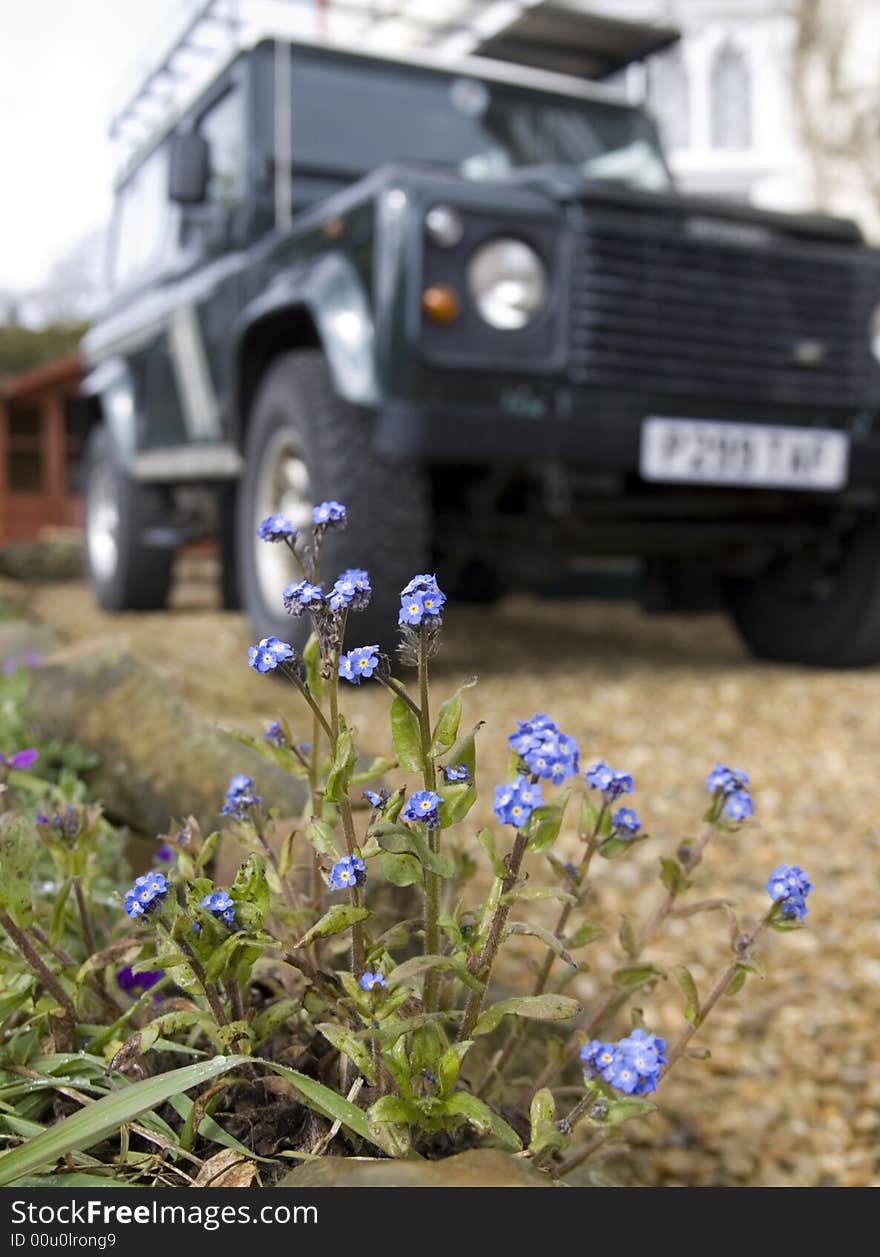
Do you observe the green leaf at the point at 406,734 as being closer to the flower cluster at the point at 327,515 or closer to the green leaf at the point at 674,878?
the flower cluster at the point at 327,515

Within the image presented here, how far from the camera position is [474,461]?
109 inches

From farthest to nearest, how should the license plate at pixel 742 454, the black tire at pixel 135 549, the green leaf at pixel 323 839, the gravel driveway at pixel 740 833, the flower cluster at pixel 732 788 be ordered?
1. the black tire at pixel 135 549
2. the license plate at pixel 742 454
3. the gravel driveway at pixel 740 833
4. the flower cluster at pixel 732 788
5. the green leaf at pixel 323 839

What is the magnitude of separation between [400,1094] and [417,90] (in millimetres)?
3399

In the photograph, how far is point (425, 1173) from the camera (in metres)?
0.72

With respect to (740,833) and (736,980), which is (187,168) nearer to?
(740,833)

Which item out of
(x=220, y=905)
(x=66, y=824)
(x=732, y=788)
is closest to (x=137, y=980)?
(x=66, y=824)

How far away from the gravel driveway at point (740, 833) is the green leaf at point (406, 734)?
28 centimetres

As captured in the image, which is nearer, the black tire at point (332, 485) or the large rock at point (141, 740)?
the large rock at point (141, 740)

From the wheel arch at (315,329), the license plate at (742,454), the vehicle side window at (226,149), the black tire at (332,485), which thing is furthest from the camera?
the vehicle side window at (226,149)

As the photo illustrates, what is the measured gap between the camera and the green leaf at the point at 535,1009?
785 mm

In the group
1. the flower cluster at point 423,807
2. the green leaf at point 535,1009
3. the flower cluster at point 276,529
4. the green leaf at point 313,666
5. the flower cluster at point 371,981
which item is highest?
the flower cluster at point 276,529

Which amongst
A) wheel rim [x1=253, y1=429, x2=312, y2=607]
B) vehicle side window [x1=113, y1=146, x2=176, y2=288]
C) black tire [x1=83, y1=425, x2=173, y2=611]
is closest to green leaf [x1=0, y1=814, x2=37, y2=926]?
wheel rim [x1=253, y1=429, x2=312, y2=607]

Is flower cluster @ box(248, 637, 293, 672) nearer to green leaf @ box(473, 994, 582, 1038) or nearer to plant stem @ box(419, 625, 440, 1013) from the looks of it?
plant stem @ box(419, 625, 440, 1013)

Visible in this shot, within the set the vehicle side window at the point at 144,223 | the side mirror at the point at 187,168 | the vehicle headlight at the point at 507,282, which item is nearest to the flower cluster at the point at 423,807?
the vehicle headlight at the point at 507,282
